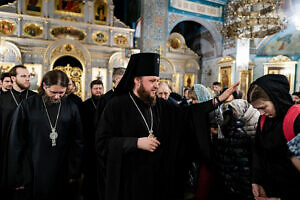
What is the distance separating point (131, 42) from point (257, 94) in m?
11.7

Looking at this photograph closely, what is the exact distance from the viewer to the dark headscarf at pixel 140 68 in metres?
2.21

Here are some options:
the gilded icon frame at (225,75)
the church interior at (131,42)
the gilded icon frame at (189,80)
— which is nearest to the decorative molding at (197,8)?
the church interior at (131,42)

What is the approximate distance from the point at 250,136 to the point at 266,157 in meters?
0.63

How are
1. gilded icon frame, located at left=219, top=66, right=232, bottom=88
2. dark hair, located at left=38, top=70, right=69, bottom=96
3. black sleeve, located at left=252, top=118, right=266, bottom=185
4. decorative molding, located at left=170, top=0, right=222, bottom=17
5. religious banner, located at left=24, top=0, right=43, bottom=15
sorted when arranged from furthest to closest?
decorative molding, located at left=170, top=0, right=222, bottom=17
gilded icon frame, located at left=219, top=66, right=232, bottom=88
religious banner, located at left=24, top=0, right=43, bottom=15
dark hair, located at left=38, top=70, right=69, bottom=96
black sleeve, located at left=252, top=118, right=266, bottom=185

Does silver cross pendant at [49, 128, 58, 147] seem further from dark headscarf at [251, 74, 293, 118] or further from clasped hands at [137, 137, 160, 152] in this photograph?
dark headscarf at [251, 74, 293, 118]

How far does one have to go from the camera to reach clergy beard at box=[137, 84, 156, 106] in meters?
2.19

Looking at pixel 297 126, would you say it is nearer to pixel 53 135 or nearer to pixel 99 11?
pixel 53 135

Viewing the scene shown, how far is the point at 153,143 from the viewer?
1.90 m

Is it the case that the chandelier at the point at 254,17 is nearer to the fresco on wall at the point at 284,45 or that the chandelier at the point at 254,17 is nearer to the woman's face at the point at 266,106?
the woman's face at the point at 266,106

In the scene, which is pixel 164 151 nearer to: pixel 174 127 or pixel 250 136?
pixel 174 127

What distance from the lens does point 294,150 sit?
1.39 metres

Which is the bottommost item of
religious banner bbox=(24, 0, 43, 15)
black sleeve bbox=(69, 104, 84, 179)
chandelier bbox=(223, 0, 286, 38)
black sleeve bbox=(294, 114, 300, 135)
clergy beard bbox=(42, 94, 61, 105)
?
black sleeve bbox=(69, 104, 84, 179)

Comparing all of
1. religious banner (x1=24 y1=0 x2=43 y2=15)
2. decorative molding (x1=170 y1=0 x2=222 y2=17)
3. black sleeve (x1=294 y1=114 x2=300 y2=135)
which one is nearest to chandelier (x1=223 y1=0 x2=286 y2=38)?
black sleeve (x1=294 y1=114 x2=300 y2=135)

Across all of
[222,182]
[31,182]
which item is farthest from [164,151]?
[31,182]
